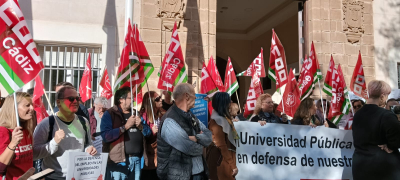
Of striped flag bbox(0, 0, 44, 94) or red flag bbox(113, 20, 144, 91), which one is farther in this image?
red flag bbox(113, 20, 144, 91)

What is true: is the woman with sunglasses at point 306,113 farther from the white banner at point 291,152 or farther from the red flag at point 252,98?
the red flag at point 252,98

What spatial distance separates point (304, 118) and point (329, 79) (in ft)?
5.62

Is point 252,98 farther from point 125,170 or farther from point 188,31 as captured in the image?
point 125,170

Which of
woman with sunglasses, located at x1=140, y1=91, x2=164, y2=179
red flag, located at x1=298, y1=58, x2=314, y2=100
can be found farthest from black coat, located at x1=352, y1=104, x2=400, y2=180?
red flag, located at x1=298, y1=58, x2=314, y2=100

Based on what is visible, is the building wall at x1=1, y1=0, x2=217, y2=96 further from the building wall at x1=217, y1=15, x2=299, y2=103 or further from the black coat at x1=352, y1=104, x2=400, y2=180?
the building wall at x1=217, y1=15, x2=299, y2=103

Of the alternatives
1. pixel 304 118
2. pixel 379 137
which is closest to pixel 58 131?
pixel 379 137

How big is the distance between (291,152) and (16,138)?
12.9ft

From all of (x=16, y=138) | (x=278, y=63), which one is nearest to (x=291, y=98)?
(x=278, y=63)

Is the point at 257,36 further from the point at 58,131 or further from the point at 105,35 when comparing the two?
the point at 58,131

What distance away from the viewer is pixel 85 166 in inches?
162

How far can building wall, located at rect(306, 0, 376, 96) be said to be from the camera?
10.1 meters

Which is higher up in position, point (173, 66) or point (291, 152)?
point (173, 66)

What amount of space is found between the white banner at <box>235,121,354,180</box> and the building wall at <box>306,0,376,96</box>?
14.4 feet

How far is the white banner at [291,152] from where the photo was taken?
569cm
